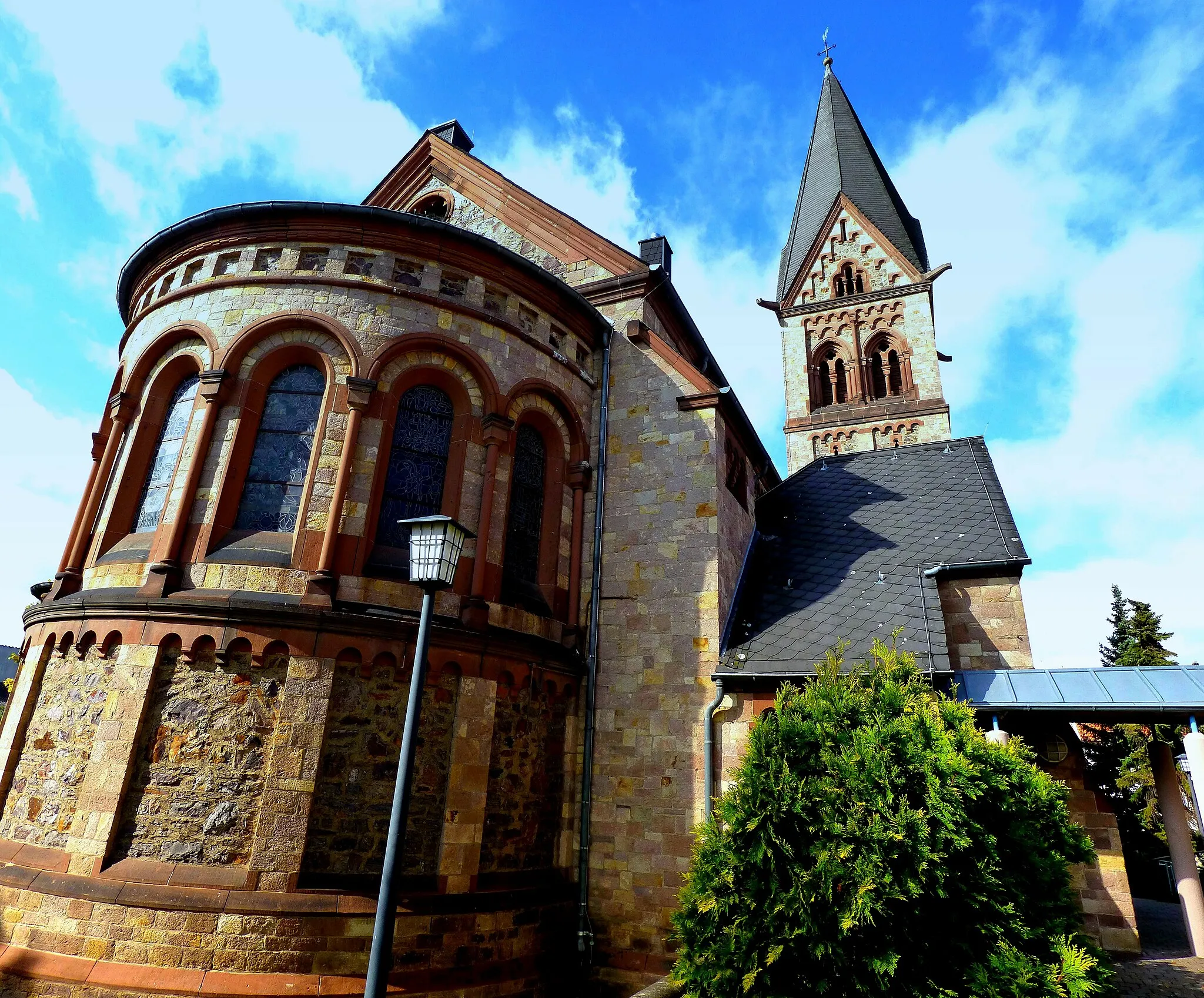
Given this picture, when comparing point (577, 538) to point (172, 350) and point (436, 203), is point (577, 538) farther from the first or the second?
point (436, 203)

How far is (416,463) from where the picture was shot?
30.8ft

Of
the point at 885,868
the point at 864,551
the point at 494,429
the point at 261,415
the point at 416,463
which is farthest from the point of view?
the point at 864,551

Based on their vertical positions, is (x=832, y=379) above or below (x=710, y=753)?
above

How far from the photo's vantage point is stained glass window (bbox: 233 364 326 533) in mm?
8727

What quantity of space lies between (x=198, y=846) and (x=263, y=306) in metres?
6.38

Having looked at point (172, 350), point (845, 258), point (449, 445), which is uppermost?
point (845, 258)

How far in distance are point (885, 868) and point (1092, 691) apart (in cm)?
439

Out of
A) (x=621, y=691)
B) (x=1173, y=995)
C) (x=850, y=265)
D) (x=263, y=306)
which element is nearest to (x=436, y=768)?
(x=621, y=691)

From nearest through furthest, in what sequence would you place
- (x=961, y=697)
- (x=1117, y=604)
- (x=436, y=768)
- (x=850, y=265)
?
(x=436, y=768) → (x=961, y=697) → (x=850, y=265) → (x=1117, y=604)

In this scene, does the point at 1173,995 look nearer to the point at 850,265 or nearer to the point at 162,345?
the point at 162,345

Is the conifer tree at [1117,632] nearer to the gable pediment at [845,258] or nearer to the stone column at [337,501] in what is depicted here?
the gable pediment at [845,258]

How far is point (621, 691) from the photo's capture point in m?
10.3

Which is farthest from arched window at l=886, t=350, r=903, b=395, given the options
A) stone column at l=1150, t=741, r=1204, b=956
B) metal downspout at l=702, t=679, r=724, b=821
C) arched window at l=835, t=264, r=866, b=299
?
metal downspout at l=702, t=679, r=724, b=821

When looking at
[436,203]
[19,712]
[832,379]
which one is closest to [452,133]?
[436,203]
